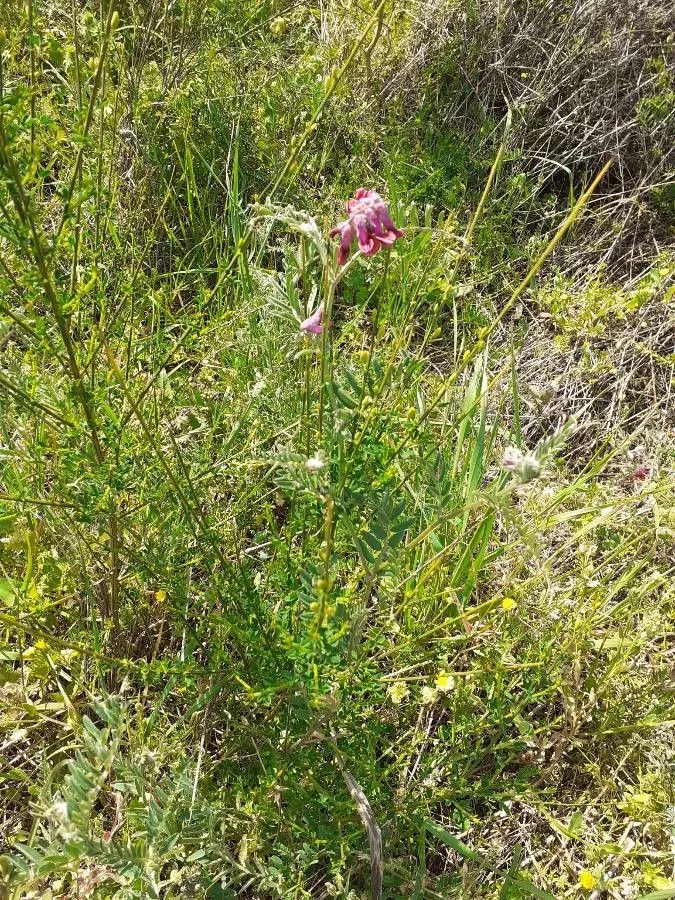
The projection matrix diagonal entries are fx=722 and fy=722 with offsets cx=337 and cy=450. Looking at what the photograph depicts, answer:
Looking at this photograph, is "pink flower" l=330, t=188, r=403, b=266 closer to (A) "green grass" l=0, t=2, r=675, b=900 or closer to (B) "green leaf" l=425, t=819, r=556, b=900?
(A) "green grass" l=0, t=2, r=675, b=900

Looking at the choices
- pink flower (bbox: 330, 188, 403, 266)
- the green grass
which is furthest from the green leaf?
pink flower (bbox: 330, 188, 403, 266)

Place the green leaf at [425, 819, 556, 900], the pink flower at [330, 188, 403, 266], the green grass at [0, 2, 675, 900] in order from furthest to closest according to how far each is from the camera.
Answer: the green leaf at [425, 819, 556, 900], the green grass at [0, 2, 675, 900], the pink flower at [330, 188, 403, 266]

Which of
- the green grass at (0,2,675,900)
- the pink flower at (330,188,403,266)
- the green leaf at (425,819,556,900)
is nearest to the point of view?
the pink flower at (330,188,403,266)

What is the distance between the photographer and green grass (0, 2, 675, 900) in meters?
1.06

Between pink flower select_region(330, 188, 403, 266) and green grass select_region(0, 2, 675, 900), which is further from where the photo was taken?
green grass select_region(0, 2, 675, 900)

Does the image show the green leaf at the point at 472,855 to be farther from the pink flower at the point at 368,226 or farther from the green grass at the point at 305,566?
the pink flower at the point at 368,226

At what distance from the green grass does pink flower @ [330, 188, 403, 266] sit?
4cm

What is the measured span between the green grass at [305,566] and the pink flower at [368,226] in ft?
0.13

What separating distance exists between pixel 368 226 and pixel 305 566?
588mm

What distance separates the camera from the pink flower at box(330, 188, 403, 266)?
945mm

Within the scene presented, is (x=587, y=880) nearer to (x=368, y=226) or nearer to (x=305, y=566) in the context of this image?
(x=305, y=566)

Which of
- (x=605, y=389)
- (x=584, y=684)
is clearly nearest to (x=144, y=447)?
(x=584, y=684)

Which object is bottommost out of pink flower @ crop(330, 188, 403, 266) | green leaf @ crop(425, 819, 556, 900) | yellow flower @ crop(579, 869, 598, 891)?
green leaf @ crop(425, 819, 556, 900)

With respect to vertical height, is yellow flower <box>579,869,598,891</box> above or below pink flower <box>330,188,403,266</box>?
below
